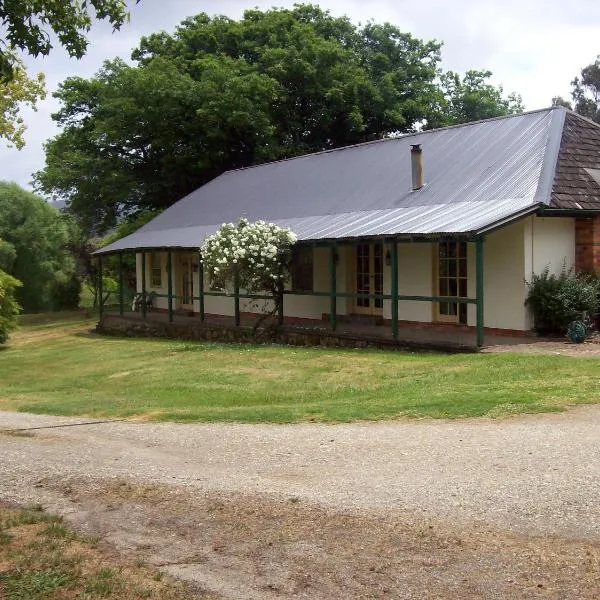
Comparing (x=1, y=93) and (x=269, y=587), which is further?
(x=1, y=93)

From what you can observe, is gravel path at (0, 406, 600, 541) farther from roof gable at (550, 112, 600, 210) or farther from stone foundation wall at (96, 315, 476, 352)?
roof gable at (550, 112, 600, 210)

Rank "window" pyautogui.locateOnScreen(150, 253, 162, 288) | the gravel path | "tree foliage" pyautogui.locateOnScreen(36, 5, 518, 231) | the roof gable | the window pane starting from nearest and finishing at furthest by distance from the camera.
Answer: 1. the gravel path
2. the roof gable
3. the window pane
4. "window" pyautogui.locateOnScreen(150, 253, 162, 288)
5. "tree foliage" pyautogui.locateOnScreen(36, 5, 518, 231)

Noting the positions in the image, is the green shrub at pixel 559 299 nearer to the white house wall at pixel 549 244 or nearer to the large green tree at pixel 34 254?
the white house wall at pixel 549 244

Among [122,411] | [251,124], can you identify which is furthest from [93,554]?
[251,124]

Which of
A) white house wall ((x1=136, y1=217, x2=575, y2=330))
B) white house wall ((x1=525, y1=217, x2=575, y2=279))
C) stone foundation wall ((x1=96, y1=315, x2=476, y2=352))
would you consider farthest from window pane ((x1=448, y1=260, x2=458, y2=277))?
stone foundation wall ((x1=96, y1=315, x2=476, y2=352))

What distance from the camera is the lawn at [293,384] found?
31.6 ft

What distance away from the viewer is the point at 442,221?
15.4 meters

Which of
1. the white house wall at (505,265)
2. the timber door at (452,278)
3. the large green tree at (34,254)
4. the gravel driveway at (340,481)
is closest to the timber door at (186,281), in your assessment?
the white house wall at (505,265)

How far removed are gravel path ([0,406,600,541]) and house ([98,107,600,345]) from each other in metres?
6.52

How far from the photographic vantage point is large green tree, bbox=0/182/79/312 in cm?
4669

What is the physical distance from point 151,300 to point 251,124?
8441 mm

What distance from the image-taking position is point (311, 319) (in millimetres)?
21328

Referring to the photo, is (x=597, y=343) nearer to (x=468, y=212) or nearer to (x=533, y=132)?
(x=468, y=212)

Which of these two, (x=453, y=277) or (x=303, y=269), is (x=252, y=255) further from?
(x=453, y=277)
